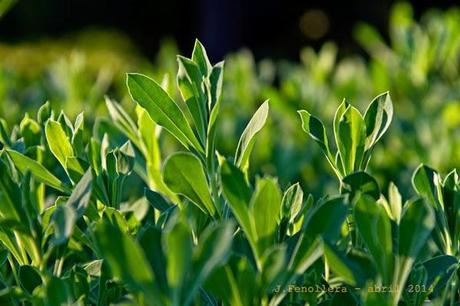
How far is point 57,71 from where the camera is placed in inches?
108

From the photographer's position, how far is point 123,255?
717mm

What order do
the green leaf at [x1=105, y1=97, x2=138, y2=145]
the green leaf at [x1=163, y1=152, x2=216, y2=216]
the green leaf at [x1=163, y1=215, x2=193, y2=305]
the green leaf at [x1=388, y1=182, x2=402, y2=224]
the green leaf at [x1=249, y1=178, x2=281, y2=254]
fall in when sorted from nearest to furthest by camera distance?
1. the green leaf at [x1=163, y1=215, x2=193, y2=305]
2. the green leaf at [x1=249, y1=178, x2=281, y2=254]
3. the green leaf at [x1=163, y1=152, x2=216, y2=216]
4. the green leaf at [x1=388, y1=182, x2=402, y2=224]
5. the green leaf at [x1=105, y1=97, x2=138, y2=145]

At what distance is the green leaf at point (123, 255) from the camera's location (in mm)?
715

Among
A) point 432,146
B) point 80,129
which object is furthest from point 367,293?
point 432,146

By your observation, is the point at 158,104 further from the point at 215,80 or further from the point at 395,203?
the point at 395,203

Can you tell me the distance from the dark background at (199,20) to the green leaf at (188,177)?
9.96 meters

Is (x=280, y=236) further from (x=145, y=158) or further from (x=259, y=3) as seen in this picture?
(x=259, y=3)

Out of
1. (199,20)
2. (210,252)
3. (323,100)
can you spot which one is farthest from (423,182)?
(199,20)

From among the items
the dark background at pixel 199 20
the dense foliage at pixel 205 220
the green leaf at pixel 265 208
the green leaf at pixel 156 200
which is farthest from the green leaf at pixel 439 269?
the dark background at pixel 199 20

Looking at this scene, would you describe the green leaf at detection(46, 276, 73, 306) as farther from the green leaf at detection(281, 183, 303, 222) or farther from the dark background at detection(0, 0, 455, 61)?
the dark background at detection(0, 0, 455, 61)

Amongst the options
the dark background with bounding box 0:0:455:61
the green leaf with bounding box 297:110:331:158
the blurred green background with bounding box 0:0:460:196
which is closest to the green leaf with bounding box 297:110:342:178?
the green leaf with bounding box 297:110:331:158

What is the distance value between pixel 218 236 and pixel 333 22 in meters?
12.0

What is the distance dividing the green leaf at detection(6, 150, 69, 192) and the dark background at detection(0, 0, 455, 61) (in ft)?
32.5

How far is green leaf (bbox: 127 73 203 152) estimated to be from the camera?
102 cm
